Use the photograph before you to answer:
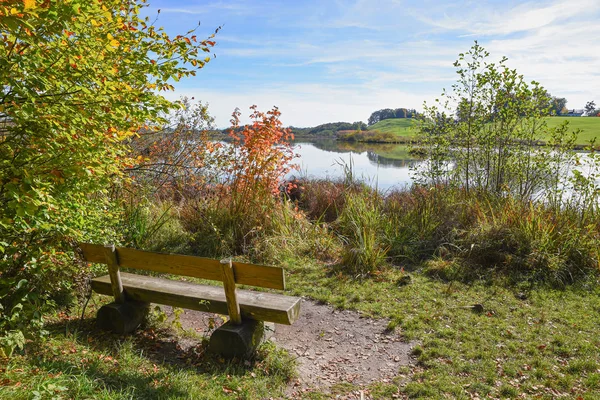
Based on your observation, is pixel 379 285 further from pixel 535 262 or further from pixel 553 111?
pixel 553 111

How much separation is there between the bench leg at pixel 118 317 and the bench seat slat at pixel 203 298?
0.15 metres

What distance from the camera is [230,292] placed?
409cm

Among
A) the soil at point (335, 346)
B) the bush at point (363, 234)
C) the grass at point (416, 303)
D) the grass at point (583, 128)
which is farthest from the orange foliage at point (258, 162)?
the grass at point (583, 128)

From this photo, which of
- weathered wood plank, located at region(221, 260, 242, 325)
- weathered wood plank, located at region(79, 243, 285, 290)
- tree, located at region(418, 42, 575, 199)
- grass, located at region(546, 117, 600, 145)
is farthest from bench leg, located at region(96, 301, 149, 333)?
grass, located at region(546, 117, 600, 145)

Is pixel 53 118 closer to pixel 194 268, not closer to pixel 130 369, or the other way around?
pixel 194 268

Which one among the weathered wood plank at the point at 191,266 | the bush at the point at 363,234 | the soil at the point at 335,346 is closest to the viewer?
the weathered wood plank at the point at 191,266

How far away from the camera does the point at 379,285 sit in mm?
6594

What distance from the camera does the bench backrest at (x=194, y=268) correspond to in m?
3.93

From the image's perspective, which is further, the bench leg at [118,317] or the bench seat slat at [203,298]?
the bench leg at [118,317]

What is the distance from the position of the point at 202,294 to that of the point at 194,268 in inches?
20.4

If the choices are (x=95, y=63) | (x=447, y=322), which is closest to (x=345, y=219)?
(x=447, y=322)

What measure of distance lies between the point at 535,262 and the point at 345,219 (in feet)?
12.1

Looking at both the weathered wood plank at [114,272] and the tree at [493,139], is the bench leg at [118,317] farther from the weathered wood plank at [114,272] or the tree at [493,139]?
the tree at [493,139]

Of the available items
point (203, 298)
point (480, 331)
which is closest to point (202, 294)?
point (203, 298)
